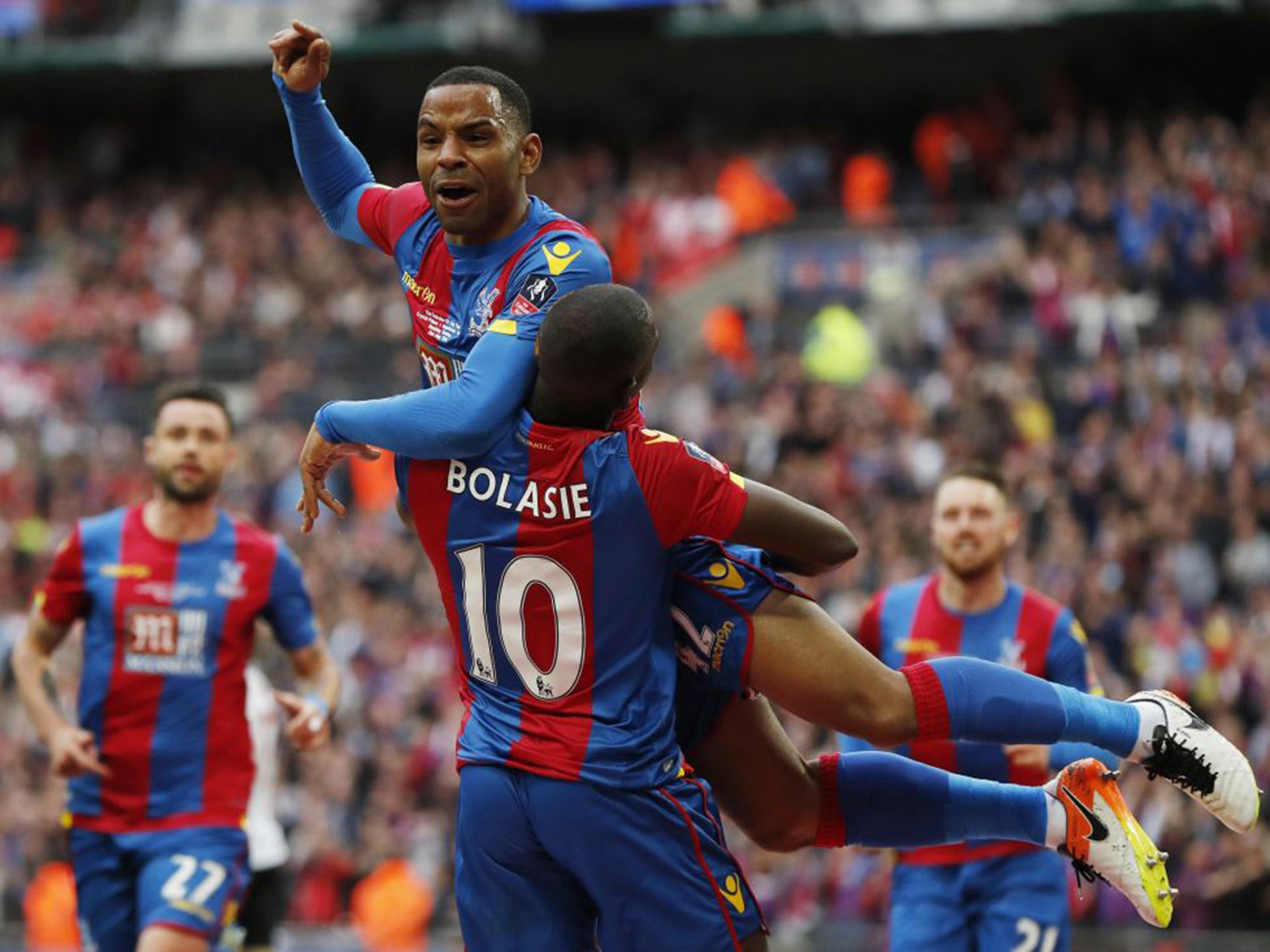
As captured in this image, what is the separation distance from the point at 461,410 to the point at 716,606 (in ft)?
3.11

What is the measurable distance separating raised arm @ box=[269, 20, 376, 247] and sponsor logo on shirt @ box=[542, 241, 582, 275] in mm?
871

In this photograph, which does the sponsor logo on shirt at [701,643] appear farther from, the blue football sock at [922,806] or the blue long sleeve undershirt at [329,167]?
the blue long sleeve undershirt at [329,167]

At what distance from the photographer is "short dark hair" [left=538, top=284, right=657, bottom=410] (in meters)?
5.14

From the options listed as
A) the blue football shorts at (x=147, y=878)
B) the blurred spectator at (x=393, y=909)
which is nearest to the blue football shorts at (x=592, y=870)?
the blue football shorts at (x=147, y=878)

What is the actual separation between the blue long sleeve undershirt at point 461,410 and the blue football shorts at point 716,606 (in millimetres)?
674

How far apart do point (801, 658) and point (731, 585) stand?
30cm

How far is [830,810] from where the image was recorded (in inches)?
235

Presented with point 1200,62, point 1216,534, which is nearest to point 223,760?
point 1216,534

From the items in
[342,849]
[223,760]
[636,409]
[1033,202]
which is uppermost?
[1033,202]

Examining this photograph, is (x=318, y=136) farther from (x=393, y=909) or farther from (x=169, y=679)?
(x=393, y=909)

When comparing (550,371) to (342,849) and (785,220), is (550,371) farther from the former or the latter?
(785,220)

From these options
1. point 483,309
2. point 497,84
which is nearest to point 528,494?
point 483,309

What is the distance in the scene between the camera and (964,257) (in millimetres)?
21906

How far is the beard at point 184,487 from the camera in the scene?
764cm
